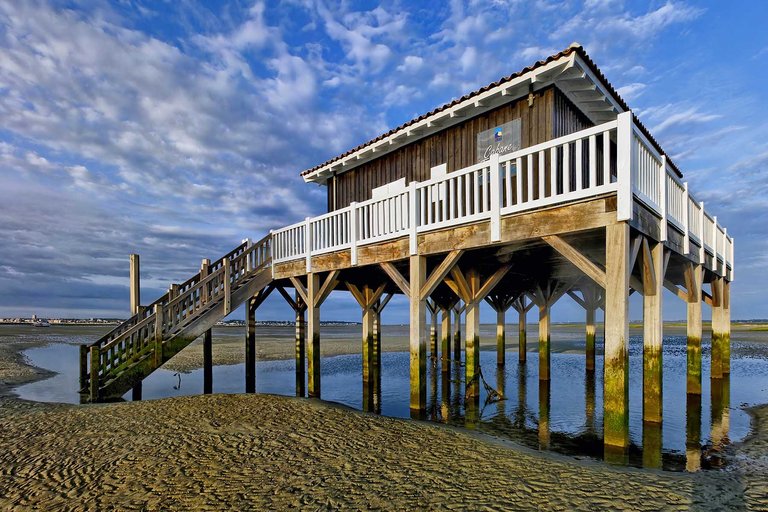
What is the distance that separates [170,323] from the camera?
11.9 meters

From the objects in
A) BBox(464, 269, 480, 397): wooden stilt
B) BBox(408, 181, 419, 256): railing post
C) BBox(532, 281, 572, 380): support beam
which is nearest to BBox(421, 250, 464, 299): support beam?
BBox(408, 181, 419, 256): railing post

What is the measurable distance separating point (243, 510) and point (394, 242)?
265 inches

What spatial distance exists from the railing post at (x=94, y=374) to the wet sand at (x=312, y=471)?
3.09 meters

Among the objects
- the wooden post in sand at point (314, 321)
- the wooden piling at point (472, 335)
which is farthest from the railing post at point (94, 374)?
the wooden piling at point (472, 335)

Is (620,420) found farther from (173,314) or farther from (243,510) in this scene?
(173,314)

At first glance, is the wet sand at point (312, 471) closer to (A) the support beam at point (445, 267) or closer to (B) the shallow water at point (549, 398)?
(B) the shallow water at point (549, 398)

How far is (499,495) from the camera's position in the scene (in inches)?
165

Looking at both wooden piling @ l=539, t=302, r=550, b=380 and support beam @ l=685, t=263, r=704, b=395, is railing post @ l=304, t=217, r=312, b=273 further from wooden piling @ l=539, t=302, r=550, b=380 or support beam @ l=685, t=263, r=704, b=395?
support beam @ l=685, t=263, r=704, b=395

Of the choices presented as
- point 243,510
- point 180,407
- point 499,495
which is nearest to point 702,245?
point 499,495

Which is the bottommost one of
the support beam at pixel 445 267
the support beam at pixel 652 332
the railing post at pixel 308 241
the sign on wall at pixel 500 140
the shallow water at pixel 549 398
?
the shallow water at pixel 549 398

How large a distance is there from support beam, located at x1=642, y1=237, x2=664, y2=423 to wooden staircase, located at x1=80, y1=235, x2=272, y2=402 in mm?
10795

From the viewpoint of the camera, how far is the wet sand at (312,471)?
4145 millimetres

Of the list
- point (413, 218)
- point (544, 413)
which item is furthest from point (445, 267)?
point (544, 413)

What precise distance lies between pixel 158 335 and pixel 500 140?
10.4m
